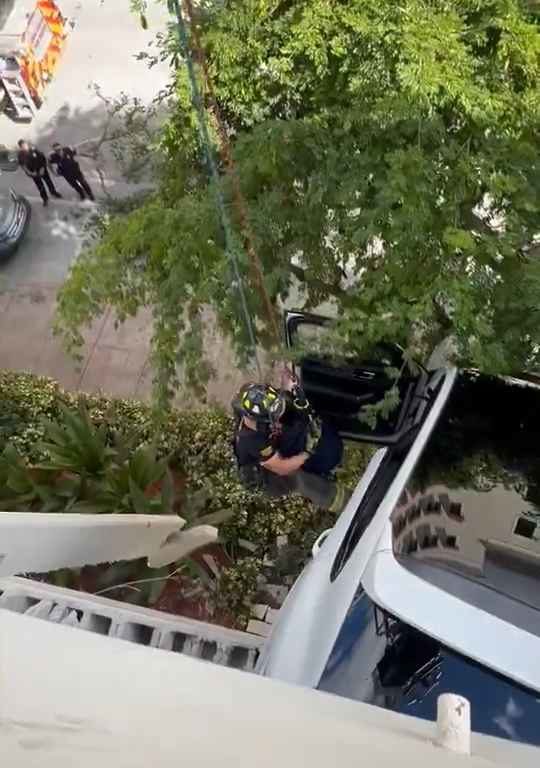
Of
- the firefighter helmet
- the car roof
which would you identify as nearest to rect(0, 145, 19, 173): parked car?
the firefighter helmet

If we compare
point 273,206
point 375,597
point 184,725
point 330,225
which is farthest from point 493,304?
point 184,725

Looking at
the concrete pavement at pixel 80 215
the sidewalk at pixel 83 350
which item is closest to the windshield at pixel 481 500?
the concrete pavement at pixel 80 215

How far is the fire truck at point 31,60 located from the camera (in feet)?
29.7

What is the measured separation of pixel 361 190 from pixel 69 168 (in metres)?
4.76

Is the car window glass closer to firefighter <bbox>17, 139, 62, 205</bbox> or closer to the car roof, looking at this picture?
firefighter <bbox>17, 139, 62, 205</bbox>

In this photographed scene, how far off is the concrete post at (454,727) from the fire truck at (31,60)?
8.97 metres

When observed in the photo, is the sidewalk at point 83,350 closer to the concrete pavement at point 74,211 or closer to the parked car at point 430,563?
the concrete pavement at point 74,211

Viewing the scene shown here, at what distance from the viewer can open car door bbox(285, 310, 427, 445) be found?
159 inches

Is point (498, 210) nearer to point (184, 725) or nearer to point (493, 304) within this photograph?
point (493, 304)

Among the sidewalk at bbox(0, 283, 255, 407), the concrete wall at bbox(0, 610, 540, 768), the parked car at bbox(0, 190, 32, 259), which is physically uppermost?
the concrete wall at bbox(0, 610, 540, 768)

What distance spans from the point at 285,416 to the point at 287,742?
2.39 meters

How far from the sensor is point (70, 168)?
7906mm

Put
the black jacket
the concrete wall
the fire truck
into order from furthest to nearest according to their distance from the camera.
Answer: the fire truck, the black jacket, the concrete wall

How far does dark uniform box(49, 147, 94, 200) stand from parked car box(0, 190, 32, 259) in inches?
20.7
